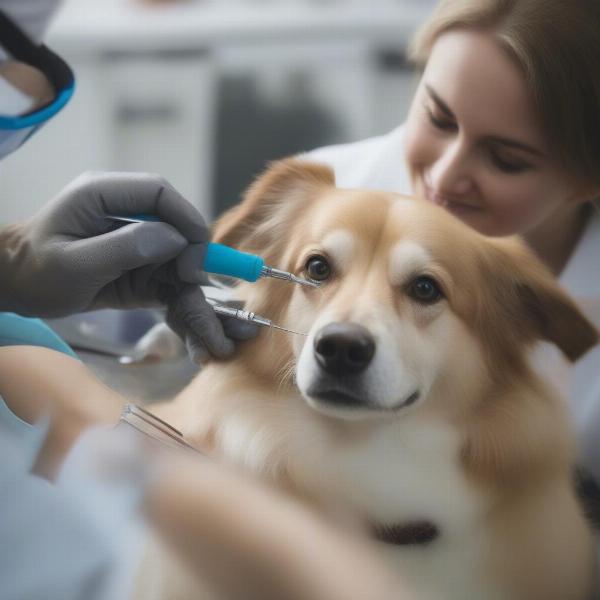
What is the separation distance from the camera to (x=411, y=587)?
0.60 m

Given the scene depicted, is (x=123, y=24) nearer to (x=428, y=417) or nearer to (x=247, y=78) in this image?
(x=247, y=78)

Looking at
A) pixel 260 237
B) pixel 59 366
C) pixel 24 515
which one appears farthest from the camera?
pixel 260 237

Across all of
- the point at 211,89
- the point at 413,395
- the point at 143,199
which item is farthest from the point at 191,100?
the point at 413,395

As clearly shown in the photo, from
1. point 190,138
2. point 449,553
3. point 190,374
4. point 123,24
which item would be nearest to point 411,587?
point 449,553

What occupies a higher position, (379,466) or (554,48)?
(554,48)

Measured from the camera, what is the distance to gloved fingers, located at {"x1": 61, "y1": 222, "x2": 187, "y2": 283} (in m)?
0.63

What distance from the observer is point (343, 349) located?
0.63 metres

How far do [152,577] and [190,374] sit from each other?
0.25m

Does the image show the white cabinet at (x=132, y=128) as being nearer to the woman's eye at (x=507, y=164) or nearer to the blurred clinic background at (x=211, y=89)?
the blurred clinic background at (x=211, y=89)

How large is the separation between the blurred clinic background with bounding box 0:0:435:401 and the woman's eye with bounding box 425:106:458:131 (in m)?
0.13

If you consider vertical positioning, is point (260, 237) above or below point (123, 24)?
below

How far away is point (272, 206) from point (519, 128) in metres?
0.27

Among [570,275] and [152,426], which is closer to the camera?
[152,426]

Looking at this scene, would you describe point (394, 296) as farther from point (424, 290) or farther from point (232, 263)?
point (232, 263)
